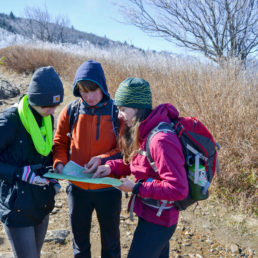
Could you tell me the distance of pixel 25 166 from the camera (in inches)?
61.5

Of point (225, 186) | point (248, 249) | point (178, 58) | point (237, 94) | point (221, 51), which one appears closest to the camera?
point (248, 249)

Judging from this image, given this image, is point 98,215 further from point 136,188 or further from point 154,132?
point 154,132

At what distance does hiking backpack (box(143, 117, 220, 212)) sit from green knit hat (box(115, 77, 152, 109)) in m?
0.19

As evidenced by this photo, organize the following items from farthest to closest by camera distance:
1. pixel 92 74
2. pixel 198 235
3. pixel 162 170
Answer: pixel 198 235
pixel 92 74
pixel 162 170

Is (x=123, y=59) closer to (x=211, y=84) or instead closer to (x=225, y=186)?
(x=211, y=84)

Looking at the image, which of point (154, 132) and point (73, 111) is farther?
point (73, 111)

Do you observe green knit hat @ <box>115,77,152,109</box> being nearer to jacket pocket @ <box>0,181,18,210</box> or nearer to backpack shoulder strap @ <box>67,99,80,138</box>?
backpack shoulder strap @ <box>67,99,80,138</box>

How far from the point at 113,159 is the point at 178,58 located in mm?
4163

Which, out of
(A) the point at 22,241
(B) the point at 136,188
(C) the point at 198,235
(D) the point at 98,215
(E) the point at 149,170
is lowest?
(C) the point at 198,235

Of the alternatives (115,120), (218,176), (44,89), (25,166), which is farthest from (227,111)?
(25,166)

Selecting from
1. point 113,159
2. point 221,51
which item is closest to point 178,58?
point 221,51

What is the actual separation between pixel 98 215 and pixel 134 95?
3.15 feet

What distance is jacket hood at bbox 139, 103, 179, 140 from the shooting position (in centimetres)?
146

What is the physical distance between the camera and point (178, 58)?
17.9ft
